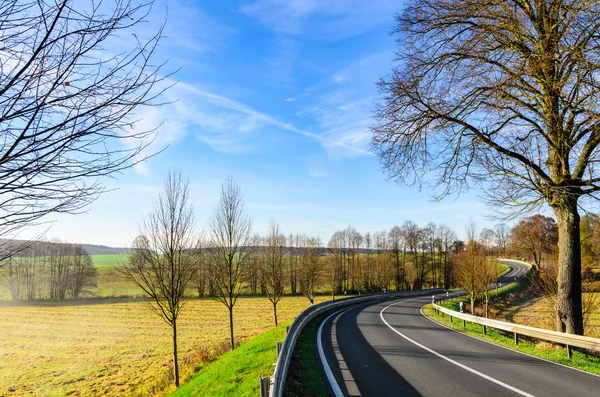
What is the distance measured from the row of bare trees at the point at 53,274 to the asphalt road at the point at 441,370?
6893 cm

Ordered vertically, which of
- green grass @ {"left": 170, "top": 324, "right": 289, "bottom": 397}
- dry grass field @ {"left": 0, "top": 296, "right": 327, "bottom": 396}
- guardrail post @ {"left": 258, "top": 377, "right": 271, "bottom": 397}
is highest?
guardrail post @ {"left": 258, "top": 377, "right": 271, "bottom": 397}

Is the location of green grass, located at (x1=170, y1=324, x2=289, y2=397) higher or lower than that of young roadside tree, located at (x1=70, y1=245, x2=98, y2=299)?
higher

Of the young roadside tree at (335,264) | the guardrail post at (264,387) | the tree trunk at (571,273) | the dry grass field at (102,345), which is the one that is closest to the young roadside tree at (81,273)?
the dry grass field at (102,345)

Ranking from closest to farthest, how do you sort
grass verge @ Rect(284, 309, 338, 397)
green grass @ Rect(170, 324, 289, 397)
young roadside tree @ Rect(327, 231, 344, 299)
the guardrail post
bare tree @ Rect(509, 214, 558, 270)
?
the guardrail post → grass verge @ Rect(284, 309, 338, 397) → green grass @ Rect(170, 324, 289, 397) → young roadside tree @ Rect(327, 231, 344, 299) → bare tree @ Rect(509, 214, 558, 270)

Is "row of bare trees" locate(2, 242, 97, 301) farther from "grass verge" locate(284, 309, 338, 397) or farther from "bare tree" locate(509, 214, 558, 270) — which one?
"bare tree" locate(509, 214, 558, 270)

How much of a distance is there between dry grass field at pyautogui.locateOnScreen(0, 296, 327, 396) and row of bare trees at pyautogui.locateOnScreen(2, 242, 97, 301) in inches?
575

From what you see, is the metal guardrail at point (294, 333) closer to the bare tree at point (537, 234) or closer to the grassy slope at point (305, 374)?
the grassy slope at point (305, 374)

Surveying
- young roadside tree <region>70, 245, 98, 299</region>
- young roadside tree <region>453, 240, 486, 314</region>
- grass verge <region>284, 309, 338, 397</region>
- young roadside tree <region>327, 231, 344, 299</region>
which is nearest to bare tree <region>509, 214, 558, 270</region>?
young roadside tree <region>327, 231, 344, 299</region>

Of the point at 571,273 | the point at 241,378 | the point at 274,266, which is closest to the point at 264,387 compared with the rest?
the point at 241,378

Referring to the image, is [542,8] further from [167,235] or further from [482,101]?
[167,235]

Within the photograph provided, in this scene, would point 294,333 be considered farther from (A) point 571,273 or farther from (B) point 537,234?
(B) point 537,234

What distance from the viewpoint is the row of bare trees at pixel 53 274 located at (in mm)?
64188

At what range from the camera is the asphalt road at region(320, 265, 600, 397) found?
259 inches

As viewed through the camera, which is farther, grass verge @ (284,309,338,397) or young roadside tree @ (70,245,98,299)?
young roadside tree @ (70,245,98,299)
